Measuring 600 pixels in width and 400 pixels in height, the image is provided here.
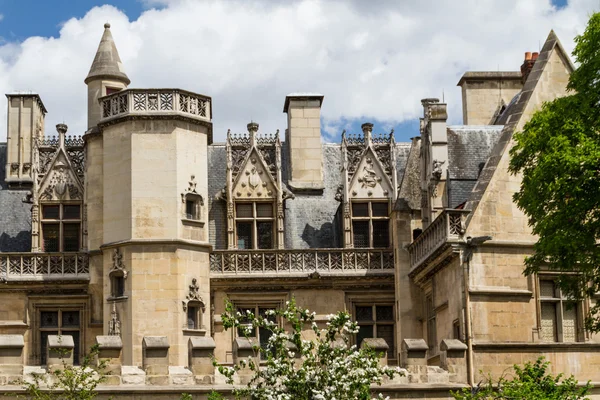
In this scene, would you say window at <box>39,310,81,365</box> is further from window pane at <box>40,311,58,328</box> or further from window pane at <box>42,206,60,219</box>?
window pane at <box>42,206,60,219</box>

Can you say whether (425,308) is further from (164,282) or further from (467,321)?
(164,282)

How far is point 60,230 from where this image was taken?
3566cm

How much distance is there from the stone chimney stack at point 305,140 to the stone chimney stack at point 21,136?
709 cm

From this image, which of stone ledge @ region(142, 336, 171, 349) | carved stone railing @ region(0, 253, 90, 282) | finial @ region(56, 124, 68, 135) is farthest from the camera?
finial @ region(56, 124, 68, 135)

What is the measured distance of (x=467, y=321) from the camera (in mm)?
29219

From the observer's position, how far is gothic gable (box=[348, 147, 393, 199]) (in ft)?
119

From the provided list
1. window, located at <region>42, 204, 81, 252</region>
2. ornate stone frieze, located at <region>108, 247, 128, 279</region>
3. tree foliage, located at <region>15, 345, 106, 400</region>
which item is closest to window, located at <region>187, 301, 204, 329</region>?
ornate stone frieze, located at <region>108, 247, 128, 279</region>

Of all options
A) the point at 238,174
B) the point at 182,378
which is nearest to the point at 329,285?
the point at 238,174

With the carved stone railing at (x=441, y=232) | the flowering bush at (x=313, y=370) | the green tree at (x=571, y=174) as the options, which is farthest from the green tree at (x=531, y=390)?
the carved stone railing at (x=441, y=232)

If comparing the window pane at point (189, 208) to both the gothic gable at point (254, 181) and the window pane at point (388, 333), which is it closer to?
the gothic gable at point (254, 181)

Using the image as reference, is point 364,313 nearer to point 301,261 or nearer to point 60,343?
point 301,261

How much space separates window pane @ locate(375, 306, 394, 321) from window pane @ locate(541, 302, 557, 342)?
6023mm

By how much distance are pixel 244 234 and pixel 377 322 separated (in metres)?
4.26

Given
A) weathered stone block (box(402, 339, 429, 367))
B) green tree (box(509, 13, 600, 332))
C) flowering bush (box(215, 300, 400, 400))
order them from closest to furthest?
1. flowering bush (box(215, 300, 400, 400))
2. green tree (box(509, 13, 600, 332))
3. weathered stone block (box(402, 339, 429, 367))
